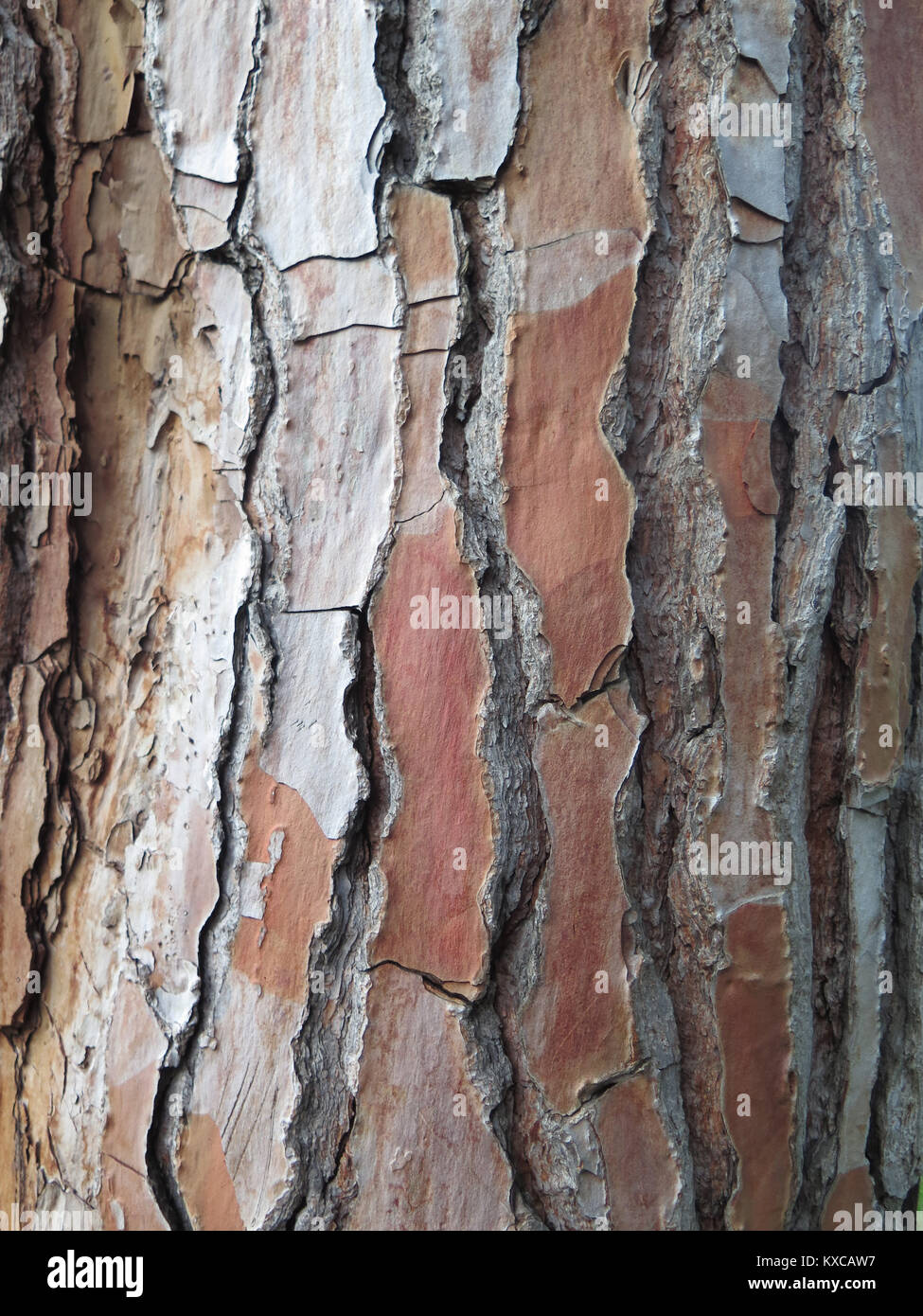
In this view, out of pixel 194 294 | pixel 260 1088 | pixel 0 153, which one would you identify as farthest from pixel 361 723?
pixel 0 153

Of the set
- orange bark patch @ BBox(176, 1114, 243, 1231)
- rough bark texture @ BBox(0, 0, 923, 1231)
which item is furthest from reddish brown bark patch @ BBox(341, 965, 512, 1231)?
orange bark patch @ BBox(176, 1114, 243, 1231)

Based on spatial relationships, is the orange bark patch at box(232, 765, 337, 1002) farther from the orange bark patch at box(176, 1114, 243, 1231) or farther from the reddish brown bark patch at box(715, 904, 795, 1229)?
the reddish brown bark patch at box(715, 904, 795, 1229)

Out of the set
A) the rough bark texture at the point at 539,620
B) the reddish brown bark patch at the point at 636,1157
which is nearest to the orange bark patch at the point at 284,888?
the rough bark texture at the point at 539,620

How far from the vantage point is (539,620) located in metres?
0.66

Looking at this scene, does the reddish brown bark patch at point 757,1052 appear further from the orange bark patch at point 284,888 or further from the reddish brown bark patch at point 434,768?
the orange bark patch at point 284,888

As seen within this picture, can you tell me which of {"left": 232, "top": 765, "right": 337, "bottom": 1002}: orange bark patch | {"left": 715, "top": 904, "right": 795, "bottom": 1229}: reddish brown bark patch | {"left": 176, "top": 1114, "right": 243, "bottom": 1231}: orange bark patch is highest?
{"left": 232, "top": 765, "right": 337, "bottom": 1002}: orange bark patch

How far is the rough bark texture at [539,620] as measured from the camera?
658mm

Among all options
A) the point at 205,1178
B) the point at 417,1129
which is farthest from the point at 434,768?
the point at 205,1178

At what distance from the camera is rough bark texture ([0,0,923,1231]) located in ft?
2.16

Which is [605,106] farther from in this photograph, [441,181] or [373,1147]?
[373,1147]

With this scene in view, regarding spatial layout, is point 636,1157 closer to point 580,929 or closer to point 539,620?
point 580,929

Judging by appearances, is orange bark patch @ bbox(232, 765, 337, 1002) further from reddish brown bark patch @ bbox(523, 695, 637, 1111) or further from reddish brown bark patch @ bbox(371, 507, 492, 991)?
reddish brown bark patch @ bbox(523, 695, 637, 1111)

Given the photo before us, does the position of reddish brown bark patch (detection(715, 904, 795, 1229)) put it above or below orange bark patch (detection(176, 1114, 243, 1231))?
above

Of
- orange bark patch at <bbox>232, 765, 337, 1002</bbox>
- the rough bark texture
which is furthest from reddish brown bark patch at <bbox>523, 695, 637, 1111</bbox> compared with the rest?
orange bark patch at <bbox>232, 765, 337, 1002</bbox>
